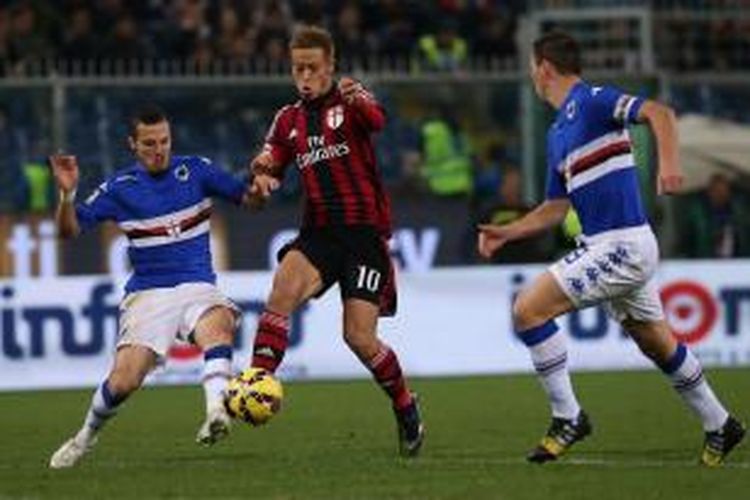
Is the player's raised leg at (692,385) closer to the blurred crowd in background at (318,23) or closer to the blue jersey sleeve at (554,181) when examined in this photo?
the blue jersey sleeve at (554,181)

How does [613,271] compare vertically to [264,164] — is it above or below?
below

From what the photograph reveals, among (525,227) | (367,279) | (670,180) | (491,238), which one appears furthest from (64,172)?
(670,180)

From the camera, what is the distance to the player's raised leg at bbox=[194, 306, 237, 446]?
12.6 meters

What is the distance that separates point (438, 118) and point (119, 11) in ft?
14.5

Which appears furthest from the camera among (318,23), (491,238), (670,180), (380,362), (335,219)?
(318,23)

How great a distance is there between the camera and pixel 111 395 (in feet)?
42.5

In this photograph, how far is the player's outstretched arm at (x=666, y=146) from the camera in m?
11.4

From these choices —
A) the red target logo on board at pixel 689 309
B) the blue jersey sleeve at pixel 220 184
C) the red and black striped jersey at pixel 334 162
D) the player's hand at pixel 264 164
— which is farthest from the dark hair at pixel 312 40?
the red target logo on board at pixel 689 309

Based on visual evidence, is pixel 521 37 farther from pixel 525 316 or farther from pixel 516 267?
pixel 525 316

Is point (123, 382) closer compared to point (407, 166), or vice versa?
point (123, 382)

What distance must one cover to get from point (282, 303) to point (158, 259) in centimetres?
78

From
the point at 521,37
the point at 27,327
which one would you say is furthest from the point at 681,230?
the point at 27,327

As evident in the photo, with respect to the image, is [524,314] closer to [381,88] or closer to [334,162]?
[334,162]

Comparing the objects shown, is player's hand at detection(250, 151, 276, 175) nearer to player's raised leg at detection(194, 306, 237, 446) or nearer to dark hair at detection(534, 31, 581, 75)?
player's raised leg at detection(194, 306, 237, 446)
